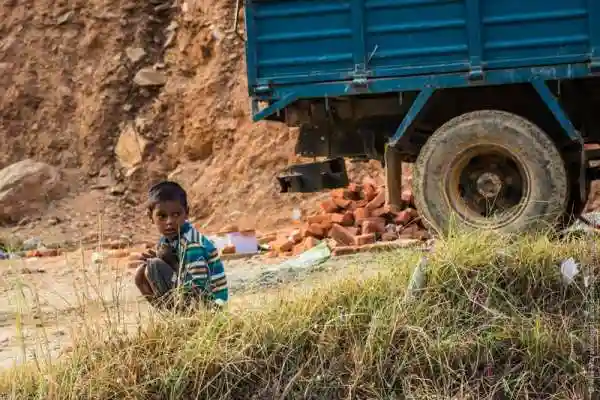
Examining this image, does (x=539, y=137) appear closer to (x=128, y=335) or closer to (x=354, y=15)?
(x=354, y=15)

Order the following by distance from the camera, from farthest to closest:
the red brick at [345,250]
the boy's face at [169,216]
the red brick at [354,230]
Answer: the red brick at [354,230] → the red brick at [345,250] → the boy's face at [169,216]

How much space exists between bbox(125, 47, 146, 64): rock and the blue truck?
8172mm

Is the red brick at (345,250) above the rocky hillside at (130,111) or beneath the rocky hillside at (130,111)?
beneath

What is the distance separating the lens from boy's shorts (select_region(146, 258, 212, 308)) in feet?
14.3

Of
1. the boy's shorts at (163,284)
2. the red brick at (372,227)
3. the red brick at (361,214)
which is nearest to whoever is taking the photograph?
the boy's shorts at (163,284)

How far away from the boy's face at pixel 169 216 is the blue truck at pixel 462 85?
2.91 metres

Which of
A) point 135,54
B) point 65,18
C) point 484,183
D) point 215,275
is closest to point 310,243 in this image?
point 484,183

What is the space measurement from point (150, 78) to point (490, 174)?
29.5ft

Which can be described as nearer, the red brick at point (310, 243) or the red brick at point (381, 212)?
the red brick at point (310, 243)

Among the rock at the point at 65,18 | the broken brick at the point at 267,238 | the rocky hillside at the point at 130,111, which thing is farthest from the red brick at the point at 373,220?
the rock at the point at 65,18

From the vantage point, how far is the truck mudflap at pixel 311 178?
310 inches

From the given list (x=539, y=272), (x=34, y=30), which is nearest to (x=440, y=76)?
(x=539, y=272)

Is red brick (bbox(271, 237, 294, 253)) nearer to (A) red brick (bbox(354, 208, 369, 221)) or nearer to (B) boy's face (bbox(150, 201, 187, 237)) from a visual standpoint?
(A) red brick (bbox(354, 208, 369, 221))

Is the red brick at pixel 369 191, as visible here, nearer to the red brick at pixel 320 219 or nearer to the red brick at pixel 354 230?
the red brick at pixel 320 219
